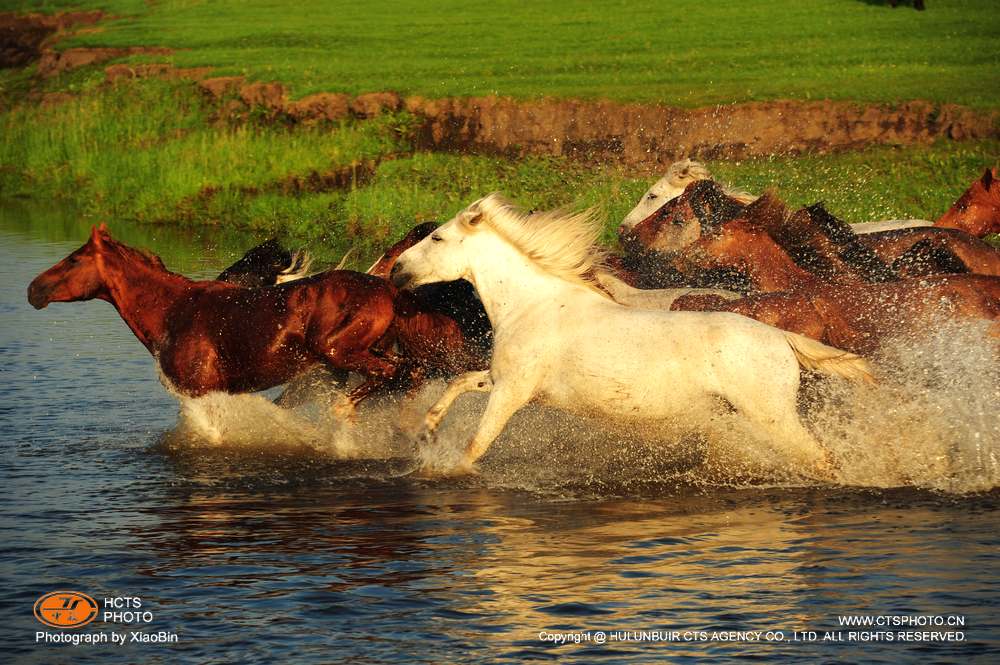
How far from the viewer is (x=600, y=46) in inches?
1219

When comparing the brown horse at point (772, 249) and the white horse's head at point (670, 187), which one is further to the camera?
the white horse's head at point (670, 187)

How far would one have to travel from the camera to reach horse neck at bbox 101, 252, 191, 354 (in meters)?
10.2

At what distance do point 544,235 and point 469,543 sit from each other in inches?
81.3

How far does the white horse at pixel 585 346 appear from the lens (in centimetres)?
830

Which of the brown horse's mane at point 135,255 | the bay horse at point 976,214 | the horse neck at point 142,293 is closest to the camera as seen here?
the horse neck at point 142,293

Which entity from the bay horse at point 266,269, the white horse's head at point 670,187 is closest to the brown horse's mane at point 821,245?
the white horse's head at point 670,187

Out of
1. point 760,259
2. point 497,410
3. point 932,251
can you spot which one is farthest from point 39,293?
point 932,251

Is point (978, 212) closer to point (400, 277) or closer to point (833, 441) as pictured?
point (833, 441)

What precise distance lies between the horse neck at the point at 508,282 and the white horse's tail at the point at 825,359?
124 cm

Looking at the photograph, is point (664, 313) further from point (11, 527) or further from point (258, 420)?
point (11, 527)

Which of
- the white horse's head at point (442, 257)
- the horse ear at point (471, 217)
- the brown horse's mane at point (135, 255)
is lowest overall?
the brown horse's mane at point (135, 255)

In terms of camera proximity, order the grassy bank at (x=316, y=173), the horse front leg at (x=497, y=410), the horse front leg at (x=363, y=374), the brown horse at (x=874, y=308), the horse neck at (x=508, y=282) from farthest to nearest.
→ the grassy bank at (x=316, y=173) → the horse front leg at (x=363, y=374) → the brown horse at (x=874, y=308) → the horse neck at (x=508, y=282) → the horse front leg at (x=497, y=410)

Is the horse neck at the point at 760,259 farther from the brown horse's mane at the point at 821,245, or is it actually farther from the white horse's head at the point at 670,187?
the white horse's head at the point at 670,187

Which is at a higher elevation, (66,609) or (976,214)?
(976,214)
